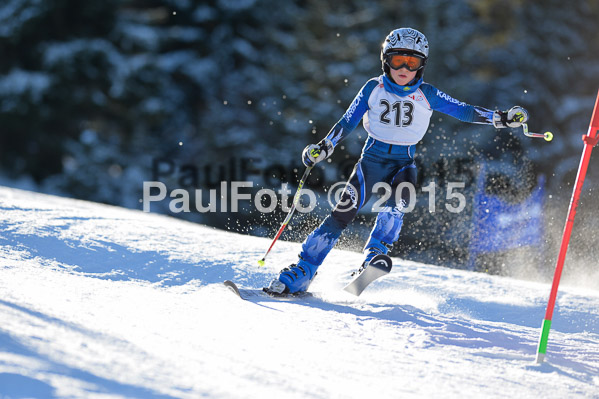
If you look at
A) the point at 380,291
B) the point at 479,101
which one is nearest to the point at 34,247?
the point at 380,291

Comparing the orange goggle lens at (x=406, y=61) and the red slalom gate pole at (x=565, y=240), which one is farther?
the orange goggle lens at (x=406, y=61)

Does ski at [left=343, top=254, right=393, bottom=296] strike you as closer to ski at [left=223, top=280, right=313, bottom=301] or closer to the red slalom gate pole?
ski at [left=223, top=280, right=313, bottom=301]

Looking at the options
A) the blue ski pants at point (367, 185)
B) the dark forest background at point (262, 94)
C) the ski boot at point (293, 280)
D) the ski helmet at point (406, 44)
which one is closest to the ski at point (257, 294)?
the ski boot at point (293, 280)

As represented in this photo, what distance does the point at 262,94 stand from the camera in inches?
691

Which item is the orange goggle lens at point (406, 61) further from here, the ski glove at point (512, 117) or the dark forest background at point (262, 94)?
the dark forest background at point (262, 94)

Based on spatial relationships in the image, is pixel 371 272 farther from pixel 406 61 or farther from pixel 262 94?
pixel 262 94

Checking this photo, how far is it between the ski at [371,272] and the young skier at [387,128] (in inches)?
7.3

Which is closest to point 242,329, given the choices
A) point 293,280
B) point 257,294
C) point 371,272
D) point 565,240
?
point 257,294

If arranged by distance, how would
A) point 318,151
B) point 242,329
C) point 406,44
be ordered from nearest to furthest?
1. point 242,329
2. point 406,44
3. point 318,151

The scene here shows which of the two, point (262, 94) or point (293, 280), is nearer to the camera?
point (293, 280)

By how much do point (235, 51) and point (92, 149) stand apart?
467 centimetres

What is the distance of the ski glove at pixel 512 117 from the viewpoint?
365cm

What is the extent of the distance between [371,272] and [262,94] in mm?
14153

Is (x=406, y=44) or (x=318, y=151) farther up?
(x=406, y=44)
